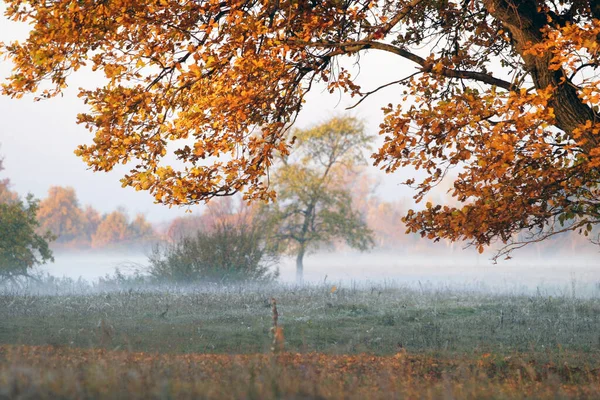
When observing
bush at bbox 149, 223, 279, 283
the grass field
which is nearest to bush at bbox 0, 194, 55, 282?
bush at bbox 149, 223, 279, 283

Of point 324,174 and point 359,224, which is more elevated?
point 324,174

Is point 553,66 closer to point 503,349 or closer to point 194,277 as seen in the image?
point 503,349

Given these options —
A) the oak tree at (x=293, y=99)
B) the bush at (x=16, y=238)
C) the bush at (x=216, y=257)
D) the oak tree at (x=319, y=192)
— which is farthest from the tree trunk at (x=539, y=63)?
the oak tree at (x=319, y=192)

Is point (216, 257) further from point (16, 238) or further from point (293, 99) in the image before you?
point (293, 99)

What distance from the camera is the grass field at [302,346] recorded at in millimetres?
5035

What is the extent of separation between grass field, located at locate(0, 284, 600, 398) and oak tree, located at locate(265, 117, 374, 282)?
535 inches

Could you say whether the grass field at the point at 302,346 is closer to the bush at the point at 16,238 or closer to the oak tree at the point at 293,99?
the oak tree at the point at 293,99

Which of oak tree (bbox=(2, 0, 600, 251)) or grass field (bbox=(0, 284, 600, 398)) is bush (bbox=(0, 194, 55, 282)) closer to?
grass field (bbox=(0, 284, 600, 398))

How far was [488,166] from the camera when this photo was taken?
30.3 ft

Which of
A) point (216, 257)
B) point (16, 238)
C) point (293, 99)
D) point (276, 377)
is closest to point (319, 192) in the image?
point (216, 257)

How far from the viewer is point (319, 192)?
1428 inches

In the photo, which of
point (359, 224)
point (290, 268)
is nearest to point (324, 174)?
point (359, 224)

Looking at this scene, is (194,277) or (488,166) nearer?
(488,166)

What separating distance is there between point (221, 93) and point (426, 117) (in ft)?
11.6
